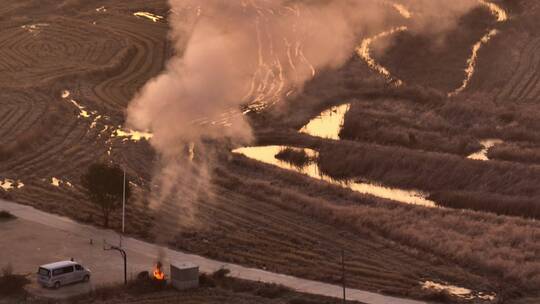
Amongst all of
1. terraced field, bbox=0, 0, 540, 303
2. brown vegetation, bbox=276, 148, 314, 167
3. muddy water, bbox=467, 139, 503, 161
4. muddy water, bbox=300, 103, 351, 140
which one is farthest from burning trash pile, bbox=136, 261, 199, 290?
muddy water, bbox=300, 103, 351, 140

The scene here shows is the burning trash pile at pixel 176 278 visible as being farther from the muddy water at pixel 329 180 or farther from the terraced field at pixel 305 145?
the muddy water at pixel 329 180

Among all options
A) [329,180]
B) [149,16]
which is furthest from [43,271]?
[149,16]

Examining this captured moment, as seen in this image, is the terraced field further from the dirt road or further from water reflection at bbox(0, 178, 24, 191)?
the dirt road


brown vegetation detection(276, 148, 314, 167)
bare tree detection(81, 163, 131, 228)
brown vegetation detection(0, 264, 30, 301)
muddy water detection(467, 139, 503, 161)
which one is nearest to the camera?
brown vegetation detection(0, 264, 30, 301)

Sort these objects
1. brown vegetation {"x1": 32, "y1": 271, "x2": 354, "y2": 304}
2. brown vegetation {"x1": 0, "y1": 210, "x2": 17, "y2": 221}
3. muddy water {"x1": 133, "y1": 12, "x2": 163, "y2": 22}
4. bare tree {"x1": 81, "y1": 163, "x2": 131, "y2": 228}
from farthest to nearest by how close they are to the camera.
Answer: muddy water {"x1": 133, "y1": 12, "x2": 163, "y2": 22} → brown vegetation {"x1": 0, "y1": 210, "x2": 17, "y2": 221} → bare tree {"x1": 81, "y1": 163, "x2": 131, "y2": 228} → brown vegetation {"x1": 32, "y1": 271, "x2": 354, "y2": 304}

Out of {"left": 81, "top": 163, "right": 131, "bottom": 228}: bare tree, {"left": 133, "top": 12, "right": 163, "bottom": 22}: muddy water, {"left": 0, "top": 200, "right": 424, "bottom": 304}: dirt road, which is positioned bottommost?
{"left": 0, "top": 200, "right": 424, "bottom": 304}: dirt road

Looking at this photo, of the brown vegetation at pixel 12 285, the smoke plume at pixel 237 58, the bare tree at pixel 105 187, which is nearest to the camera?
the brown vegetation at pixel 12 285

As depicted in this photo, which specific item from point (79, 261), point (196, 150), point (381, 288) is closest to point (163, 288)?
point (79, 261)

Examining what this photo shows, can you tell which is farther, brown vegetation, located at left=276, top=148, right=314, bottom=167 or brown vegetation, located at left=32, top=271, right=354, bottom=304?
brown vegetation, located at left=276, top=148, right=314, bottom=167

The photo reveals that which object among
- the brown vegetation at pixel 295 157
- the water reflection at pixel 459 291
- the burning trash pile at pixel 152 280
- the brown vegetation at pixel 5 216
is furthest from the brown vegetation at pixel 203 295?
the brown vegetation at pixel 295 157
